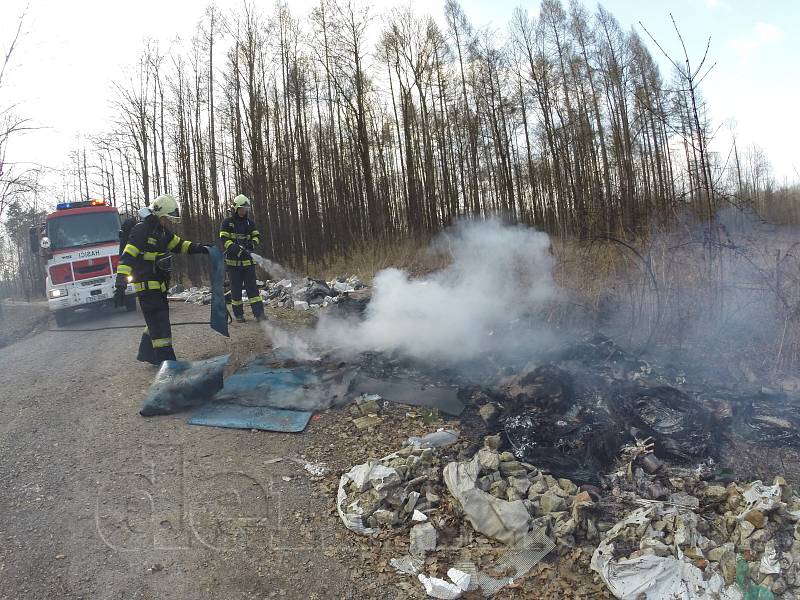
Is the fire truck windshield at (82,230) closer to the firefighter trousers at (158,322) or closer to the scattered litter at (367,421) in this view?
the firefighter trousers at (158,322)

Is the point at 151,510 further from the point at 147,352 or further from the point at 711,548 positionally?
the point at 711,548

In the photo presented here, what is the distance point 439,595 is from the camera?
2.73 meters

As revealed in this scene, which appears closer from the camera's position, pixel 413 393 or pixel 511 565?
pixel 511 565

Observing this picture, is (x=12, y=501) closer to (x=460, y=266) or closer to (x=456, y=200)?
(x=460, y=266)

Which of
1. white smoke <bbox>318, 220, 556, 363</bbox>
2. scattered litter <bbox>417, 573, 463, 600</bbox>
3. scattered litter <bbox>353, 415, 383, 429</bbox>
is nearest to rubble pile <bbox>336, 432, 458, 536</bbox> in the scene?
scattered litter <bbox>417, 573, 463, 600</bbox>

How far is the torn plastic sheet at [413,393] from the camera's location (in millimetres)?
4884

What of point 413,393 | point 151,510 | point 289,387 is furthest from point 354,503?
point 289,387

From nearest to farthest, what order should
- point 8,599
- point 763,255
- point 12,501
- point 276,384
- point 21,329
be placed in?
point 8,599, point 12,501, point 276,384, point 763,255, point 21,329

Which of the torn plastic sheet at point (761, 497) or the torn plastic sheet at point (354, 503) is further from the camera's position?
the torn plastic sheet at point (354, 503)

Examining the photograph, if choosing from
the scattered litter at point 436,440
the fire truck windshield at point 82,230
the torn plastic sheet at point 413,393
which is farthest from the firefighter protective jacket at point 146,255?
the fire truck windshield at point 82,230

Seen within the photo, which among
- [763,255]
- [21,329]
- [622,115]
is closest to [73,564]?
[763,255]

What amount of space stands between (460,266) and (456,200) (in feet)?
38.0

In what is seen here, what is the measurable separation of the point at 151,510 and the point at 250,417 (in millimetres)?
1389

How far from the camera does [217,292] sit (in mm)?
6047
